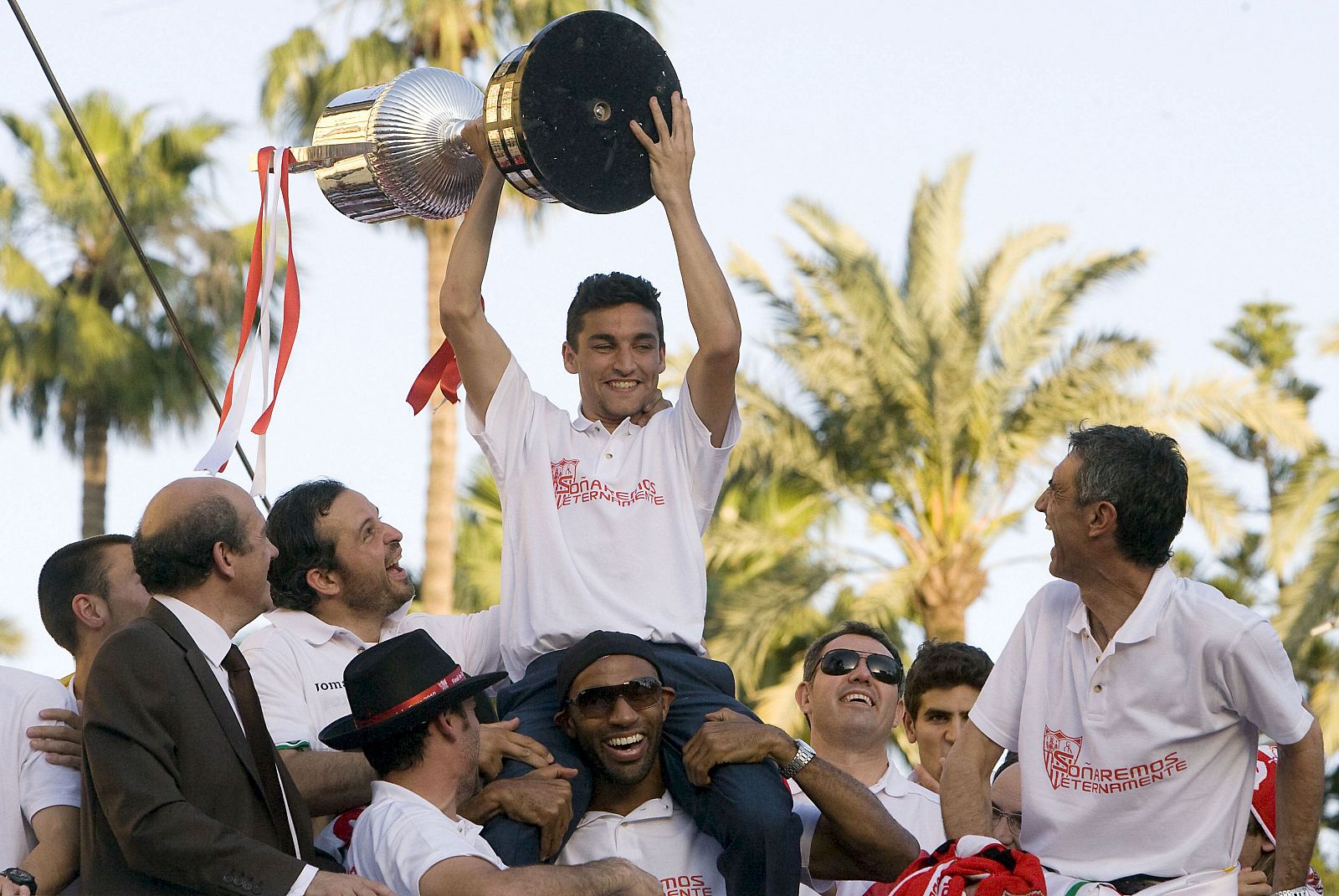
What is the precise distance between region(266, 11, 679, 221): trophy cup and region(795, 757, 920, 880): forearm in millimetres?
1756

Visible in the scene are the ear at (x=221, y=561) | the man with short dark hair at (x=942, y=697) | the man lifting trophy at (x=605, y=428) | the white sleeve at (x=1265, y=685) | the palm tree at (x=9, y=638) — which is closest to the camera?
the white sleeve at (x=1265, y=685)

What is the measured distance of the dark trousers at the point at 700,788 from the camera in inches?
194

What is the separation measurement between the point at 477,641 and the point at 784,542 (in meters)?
14.3

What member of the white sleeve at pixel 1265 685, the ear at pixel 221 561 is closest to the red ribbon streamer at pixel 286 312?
the ear at pixel 221 561

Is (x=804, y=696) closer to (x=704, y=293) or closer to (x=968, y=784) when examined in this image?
(x=968, y=784)

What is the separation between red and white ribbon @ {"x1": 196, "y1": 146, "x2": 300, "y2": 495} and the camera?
5.80m

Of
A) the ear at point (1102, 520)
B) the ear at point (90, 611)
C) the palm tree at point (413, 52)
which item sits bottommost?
the ear at point (90, 611)

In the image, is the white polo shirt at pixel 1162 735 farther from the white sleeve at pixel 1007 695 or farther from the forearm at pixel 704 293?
the forearm at pixel 704 293

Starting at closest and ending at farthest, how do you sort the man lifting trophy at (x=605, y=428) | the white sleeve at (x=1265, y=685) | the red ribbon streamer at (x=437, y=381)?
the white sleeve at (x=1265, y=685)
the man lifting trophy at (x=605, y=428)
the red ribbon streamer at (x=437, y=381)

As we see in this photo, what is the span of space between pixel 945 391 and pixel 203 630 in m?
14.6

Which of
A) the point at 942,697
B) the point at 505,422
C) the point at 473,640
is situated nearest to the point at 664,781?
the point at 473,640

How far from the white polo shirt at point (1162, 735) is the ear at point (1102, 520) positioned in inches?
7.4

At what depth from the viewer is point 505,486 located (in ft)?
17.9

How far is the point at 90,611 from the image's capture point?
Result: 5.52 metres
